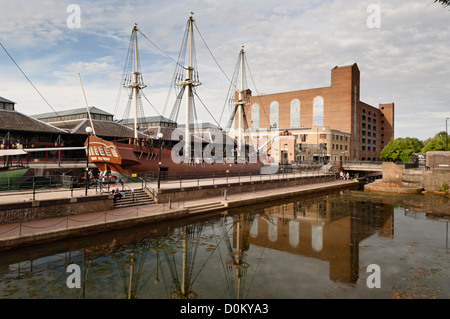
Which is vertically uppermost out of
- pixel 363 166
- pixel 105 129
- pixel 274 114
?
pixel 274 114

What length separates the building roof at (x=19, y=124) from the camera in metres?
31.7

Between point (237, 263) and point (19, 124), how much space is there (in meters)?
35.6

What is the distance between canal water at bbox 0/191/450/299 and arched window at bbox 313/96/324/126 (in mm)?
70241

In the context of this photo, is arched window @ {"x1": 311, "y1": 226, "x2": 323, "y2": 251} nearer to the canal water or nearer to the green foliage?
the canal water

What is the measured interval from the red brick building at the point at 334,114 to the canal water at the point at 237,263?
57507 mm

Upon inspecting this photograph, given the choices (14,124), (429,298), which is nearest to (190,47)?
(14,124)

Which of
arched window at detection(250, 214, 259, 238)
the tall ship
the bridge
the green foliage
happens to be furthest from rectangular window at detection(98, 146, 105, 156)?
the bridge

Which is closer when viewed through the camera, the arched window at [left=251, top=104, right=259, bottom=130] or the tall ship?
the tall ship

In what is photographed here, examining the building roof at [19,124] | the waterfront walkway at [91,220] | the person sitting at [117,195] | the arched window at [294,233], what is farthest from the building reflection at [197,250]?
the building roof at [19,124]

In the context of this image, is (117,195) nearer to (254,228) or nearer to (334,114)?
(254,228)

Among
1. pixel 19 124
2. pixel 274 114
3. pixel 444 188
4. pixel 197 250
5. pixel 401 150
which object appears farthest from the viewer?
pixel 274 114

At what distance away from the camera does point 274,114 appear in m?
93.4

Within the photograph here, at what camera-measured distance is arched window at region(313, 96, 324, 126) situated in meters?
84.4

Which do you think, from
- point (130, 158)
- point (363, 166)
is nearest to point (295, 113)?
point (363, 166)
